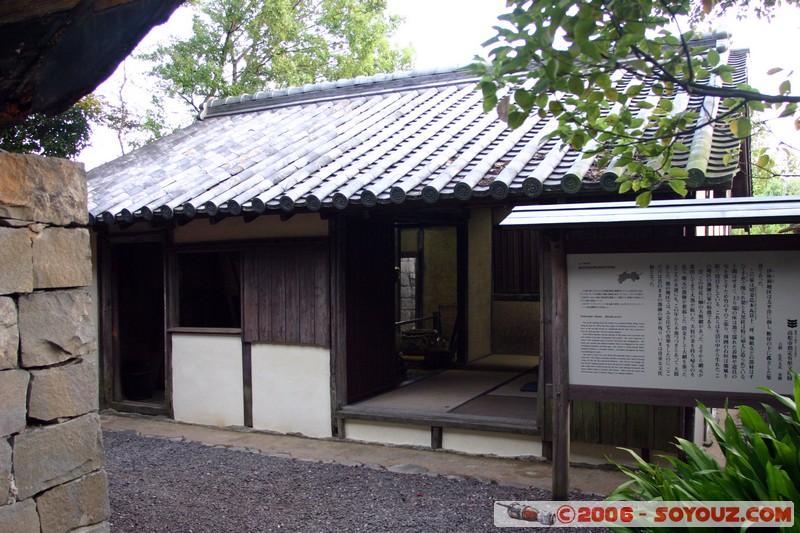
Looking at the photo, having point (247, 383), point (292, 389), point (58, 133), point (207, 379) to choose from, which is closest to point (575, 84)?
point (292, 389)

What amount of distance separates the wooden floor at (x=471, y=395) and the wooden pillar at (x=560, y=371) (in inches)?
65.1

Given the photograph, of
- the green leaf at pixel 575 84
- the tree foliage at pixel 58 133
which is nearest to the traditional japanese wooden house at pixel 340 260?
the tree foliage at pixel 58 133

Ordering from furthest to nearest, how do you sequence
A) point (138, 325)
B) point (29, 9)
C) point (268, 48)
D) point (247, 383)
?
point (268, 48)
point (138, 325)
point (247, 383)
point (29, 9)

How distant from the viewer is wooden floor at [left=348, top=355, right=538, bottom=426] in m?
6.96

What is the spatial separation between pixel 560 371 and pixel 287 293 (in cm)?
388

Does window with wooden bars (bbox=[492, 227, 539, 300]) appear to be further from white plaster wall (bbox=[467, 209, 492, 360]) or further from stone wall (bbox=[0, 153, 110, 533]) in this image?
stone wall (bbox=[0, 153, 110, 533])

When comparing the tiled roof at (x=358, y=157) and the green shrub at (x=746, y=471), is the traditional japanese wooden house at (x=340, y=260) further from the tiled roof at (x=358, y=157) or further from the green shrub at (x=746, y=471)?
the green shrub at (x=746, y=471)

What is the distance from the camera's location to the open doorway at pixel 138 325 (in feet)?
29.2

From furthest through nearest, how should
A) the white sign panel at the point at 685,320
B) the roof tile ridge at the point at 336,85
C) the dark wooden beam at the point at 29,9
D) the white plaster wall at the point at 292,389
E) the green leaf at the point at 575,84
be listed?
the roof tile ridge at the point at 336,85 → the white plaster wall at the point at 292,389 → the white sign panel at the point at 685,320 → the green leaf at the point at 575,84 → the dark wooden beam at the point at 29,9

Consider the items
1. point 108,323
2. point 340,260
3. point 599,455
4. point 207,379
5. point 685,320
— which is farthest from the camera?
point 108,323

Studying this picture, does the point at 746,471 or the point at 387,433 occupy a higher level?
the point at 746,471

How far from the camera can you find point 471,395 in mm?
7977

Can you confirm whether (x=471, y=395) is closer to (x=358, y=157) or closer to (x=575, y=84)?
(x=358, y=157)

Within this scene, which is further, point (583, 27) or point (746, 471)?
point (746, 471)
